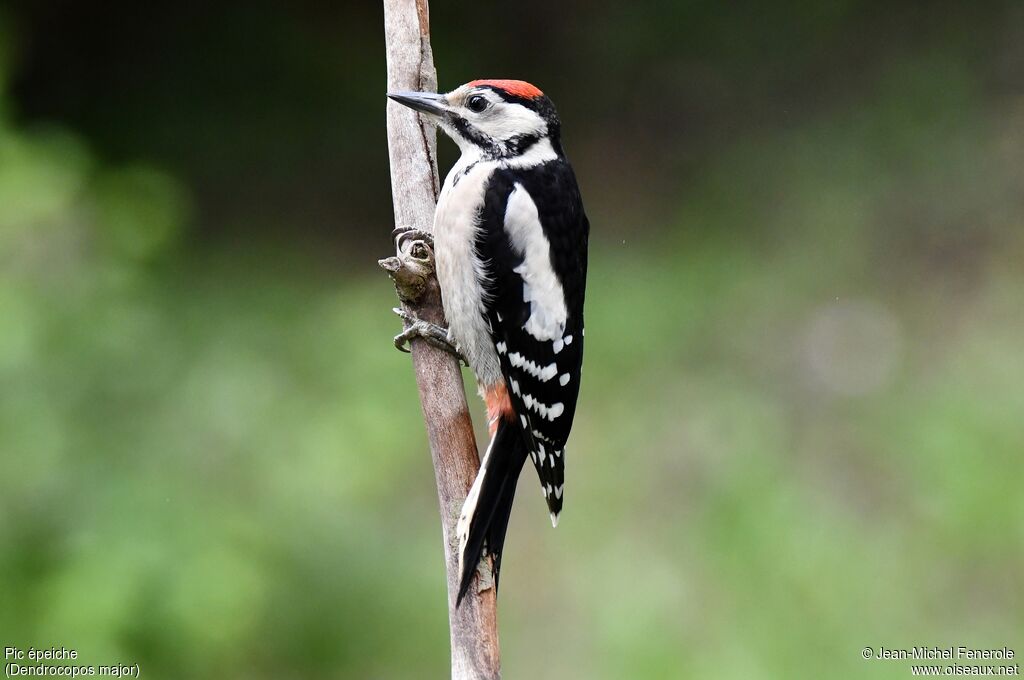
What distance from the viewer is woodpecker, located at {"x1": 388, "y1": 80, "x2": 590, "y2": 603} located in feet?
7.78

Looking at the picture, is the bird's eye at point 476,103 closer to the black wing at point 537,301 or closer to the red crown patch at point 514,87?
the red crown patch at point 514,87

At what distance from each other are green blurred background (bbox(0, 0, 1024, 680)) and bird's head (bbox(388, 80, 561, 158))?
1.33 m

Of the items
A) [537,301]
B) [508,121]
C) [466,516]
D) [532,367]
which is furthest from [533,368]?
[508,121]

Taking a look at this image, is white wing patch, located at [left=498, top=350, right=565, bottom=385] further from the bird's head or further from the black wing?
the bird's head

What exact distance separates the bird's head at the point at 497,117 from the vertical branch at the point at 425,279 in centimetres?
7

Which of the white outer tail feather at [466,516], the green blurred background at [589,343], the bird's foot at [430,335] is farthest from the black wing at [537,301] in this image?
the green blurred background at [589,343]

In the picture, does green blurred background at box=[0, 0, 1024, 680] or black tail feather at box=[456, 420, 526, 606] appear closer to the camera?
black tail feather at box=[456, 420, 526, 606]

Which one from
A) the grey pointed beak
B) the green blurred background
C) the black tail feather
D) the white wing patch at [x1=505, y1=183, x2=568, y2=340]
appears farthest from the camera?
the green blurred background

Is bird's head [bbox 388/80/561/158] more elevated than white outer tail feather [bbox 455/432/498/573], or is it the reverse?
bird's head [bbox 388/80/561/158]

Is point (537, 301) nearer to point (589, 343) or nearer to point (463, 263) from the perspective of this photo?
point (463, 263)

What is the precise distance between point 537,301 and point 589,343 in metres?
2.49

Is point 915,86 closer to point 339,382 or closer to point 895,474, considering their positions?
point 895,474

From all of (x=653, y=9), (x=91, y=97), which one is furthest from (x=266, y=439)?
(x=653, y=9)

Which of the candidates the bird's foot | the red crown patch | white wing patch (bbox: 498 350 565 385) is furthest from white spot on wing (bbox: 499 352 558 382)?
the red crown patch
